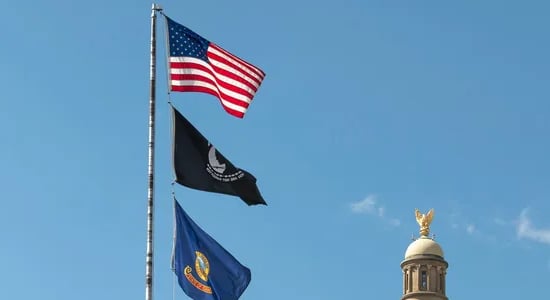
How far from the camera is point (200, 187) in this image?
32.4 metres

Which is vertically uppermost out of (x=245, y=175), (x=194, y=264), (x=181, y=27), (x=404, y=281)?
(x=404, y=281)

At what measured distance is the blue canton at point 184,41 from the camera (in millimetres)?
33062

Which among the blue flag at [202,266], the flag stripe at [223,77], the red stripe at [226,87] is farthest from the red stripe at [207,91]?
the blue flag at [202,266]

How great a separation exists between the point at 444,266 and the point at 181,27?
6615cm

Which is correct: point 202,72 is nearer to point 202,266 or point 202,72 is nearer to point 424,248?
point 202,266

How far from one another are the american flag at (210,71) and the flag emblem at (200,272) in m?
3.45

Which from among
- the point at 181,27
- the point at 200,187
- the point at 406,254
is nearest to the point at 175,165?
the point at 200,187

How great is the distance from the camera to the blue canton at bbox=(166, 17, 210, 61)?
1302 inches

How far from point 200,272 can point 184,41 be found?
533 centimetres

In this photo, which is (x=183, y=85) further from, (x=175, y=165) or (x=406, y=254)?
(x=406, y=254)

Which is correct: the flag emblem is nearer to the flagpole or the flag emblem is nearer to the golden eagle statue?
the flagpole

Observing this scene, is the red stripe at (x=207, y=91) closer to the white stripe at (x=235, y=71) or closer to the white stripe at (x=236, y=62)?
the white stripe at (x=235, y=71)

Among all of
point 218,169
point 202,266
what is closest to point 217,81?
point 218,169

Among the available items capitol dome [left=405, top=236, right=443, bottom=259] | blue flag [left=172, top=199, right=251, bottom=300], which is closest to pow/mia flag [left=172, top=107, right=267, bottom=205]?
blue flag [left=172, top=199, right=251, bottom=300]
